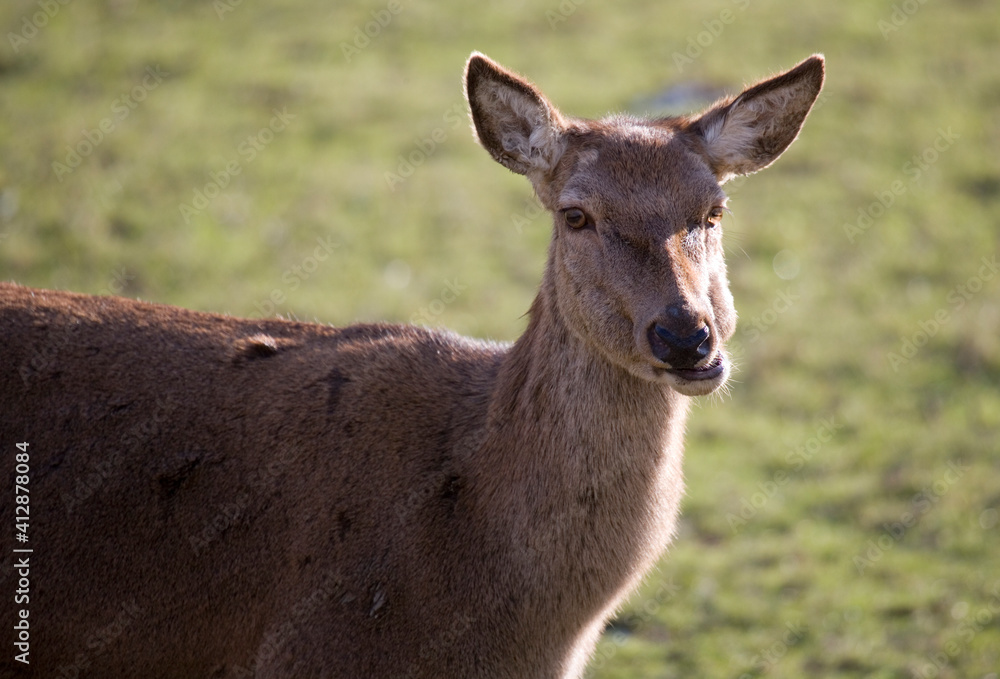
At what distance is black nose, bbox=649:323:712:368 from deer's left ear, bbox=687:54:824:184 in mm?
1304

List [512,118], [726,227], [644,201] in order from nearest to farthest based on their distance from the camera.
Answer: [644,201] < [512,118] < [726,227]

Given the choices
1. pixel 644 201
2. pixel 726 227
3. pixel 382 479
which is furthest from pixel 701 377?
pixel 726 227

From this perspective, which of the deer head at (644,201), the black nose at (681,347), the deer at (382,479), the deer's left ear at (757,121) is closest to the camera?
the black nose at (681,347)

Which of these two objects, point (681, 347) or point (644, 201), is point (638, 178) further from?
point (681, 347)

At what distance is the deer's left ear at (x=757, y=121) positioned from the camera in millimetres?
5316

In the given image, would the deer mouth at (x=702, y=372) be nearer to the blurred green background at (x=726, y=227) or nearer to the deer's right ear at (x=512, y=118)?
the deer's right ear at (x=512, y=118)

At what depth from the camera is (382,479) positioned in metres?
5.03

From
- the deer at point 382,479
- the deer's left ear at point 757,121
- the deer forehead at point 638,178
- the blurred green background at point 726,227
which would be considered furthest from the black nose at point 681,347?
the blurred green background at point 726,227

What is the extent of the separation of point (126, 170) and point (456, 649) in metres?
10.4

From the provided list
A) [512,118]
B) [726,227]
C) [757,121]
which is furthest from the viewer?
[726,227]

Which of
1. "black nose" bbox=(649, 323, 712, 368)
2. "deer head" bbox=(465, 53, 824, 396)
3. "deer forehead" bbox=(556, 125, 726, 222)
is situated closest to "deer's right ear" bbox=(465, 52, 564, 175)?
"deer head" bbox=(465, 53, 824, 396)

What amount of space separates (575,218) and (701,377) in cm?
108

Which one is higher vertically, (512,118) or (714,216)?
(512,118)

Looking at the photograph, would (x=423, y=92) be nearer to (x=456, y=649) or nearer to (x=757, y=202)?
(x=757, y=202)
